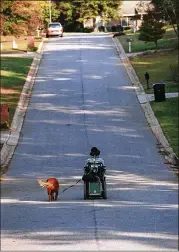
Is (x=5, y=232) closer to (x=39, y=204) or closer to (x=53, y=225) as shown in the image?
(x=53, y=225)

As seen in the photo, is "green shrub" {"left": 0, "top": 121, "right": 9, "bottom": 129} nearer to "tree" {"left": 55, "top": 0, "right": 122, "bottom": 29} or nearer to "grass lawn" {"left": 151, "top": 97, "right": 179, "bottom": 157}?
"grass lawn" {"left": 151, "top": 97, "right": 179, "bottom": 157}

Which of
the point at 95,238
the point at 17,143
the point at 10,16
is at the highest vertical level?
the point at 10,16

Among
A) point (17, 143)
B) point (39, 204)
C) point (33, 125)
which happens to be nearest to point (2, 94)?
point (33, 125)

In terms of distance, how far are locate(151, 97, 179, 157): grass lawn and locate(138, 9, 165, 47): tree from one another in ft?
63.8

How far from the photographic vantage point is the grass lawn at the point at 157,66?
37638 millimetres

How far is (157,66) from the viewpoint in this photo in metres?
43.5

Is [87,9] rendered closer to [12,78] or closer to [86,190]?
[12,78]

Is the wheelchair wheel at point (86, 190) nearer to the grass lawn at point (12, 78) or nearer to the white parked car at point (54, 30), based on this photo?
the grass lawn at point (12, 78)

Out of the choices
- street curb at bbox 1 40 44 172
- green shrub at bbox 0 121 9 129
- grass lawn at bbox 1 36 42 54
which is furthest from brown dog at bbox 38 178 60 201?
grass lawn at bbox 1 36 42 54

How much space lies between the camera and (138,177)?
19.9m

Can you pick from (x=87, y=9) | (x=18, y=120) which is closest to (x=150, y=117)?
(x=18, y=120)

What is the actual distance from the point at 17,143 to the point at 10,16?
16.3m

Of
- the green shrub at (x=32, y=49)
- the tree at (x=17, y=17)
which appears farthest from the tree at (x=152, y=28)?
the tree at (x=17, y=17)

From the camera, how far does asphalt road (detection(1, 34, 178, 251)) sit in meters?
11.9
